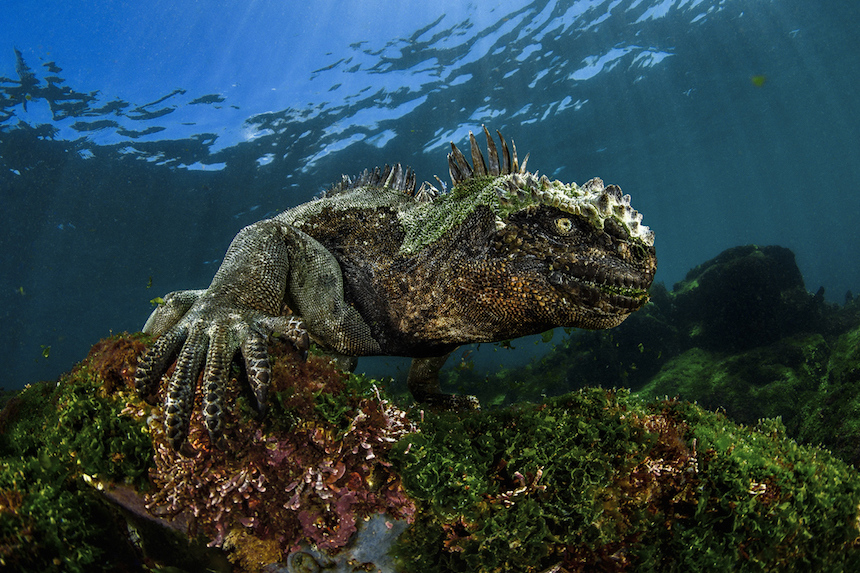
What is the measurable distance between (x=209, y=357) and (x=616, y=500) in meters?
1.99

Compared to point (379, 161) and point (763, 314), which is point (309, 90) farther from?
point (763, 314)

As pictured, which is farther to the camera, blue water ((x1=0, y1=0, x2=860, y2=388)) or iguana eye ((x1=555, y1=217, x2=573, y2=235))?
blue water ((x1=0, y1=0, x2=860, y2=388))

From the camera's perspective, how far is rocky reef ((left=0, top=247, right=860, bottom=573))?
1.65 m

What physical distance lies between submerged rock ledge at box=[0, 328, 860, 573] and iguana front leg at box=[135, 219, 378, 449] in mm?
105

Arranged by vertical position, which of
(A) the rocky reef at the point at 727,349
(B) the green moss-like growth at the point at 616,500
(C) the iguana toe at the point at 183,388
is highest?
(C) the iguana toe at the point at 183,388

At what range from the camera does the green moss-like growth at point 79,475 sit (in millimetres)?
1698

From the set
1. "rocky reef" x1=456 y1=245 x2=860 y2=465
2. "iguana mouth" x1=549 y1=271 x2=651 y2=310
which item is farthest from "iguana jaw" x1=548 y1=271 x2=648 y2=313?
"rocky reef" x1=456 y1=245 x2=860 y2=465

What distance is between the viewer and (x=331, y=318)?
2.63 m

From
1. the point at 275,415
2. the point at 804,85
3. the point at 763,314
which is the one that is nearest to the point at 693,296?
the point at 763,314

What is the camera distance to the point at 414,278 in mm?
2645

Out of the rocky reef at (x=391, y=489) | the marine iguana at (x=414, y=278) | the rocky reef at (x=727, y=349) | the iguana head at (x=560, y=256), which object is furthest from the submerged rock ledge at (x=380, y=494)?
the rocky reef at (x=727, y=349)

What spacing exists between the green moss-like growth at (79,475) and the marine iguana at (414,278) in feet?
0.81

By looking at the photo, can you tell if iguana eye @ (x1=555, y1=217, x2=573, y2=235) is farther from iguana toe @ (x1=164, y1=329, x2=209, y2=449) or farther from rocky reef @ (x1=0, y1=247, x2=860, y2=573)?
iguana toe @ (x1=164, y1=329, x2=209, y2=449)

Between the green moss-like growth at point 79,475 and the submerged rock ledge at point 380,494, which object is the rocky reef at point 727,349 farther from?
the green moss-like growth at point 79,475
